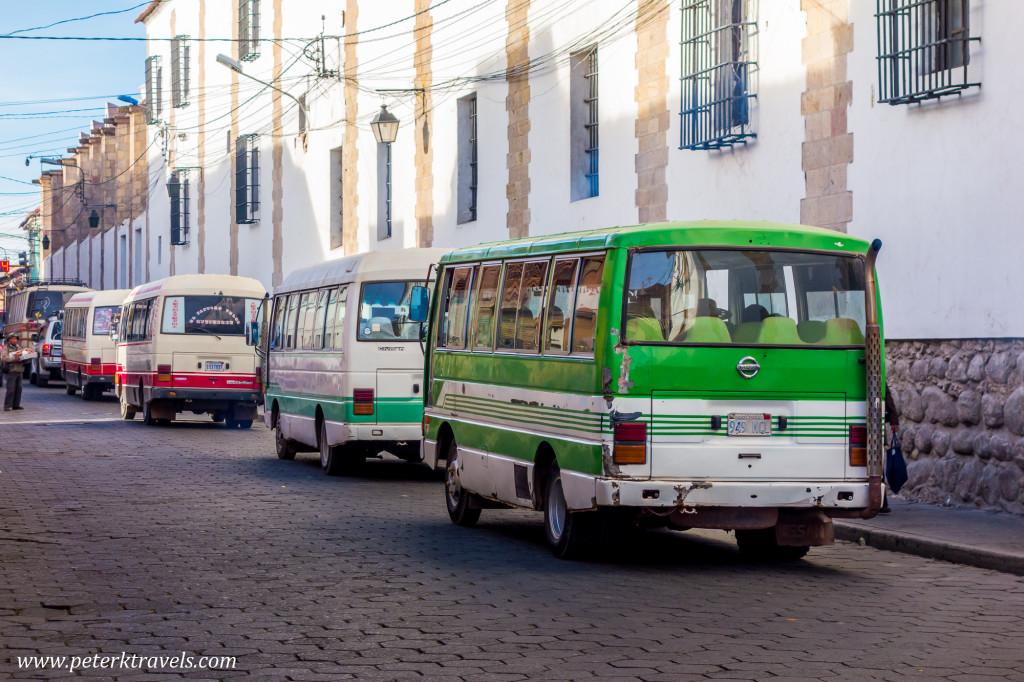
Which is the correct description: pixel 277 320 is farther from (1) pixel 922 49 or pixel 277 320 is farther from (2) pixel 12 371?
(2) pixel 12 371

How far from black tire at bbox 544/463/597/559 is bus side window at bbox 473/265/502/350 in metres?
1.69

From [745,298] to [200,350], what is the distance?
716 inches

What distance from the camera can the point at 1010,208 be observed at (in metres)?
13.4

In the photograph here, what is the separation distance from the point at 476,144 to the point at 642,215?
705cm

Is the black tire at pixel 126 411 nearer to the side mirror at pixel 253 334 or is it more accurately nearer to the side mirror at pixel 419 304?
the side mirror at pixel 253 334

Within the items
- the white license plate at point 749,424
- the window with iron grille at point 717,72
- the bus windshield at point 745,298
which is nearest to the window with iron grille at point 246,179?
the window with iron grille at point 717,72

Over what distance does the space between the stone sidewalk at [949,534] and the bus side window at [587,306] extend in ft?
10.4

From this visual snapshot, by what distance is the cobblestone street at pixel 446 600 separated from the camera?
23.6ft

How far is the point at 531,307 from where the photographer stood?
11.6 meters

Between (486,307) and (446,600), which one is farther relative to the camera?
(486,307)

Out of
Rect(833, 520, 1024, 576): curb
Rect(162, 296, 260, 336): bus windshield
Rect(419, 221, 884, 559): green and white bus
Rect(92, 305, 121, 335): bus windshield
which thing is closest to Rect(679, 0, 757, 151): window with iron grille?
Rect(833, 520, 1024, 576): curb

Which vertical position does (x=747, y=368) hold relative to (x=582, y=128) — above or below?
below

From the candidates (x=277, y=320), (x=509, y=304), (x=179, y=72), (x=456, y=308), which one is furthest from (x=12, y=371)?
(x=509, y=304)

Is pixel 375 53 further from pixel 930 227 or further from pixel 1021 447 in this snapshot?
pixel 1021 447
